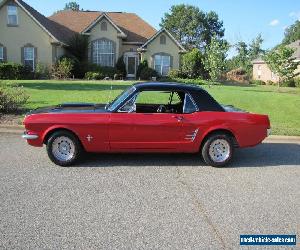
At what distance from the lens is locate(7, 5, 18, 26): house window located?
32.6 meters

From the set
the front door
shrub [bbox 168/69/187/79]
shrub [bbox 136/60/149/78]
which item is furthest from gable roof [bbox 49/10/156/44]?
shrub [bbox 168/69/187/79]

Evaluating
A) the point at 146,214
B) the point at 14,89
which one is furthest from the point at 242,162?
the point at 14,89

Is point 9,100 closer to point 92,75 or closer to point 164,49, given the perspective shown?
point 92,75

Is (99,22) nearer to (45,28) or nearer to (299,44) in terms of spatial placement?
(45,28)

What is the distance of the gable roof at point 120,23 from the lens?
37844 mm

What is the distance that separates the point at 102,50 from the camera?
3628cm

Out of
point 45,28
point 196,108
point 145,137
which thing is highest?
point 45,28

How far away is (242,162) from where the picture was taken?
790 centimetres

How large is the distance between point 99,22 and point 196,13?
4687 centimetres

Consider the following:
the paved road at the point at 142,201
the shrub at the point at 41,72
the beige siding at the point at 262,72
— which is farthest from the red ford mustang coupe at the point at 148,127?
the beige siding at the point at 262,72

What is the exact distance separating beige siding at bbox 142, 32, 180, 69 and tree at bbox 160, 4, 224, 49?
4224 cm

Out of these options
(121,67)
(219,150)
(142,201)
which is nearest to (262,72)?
(121,67)

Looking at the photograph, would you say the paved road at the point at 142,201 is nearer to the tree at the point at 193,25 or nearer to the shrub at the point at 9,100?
the shrub at the point at 9,100

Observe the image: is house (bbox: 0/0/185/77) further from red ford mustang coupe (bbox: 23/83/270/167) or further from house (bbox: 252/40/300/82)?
red ford mustang coupe (bbox: 23/83/270/167)
